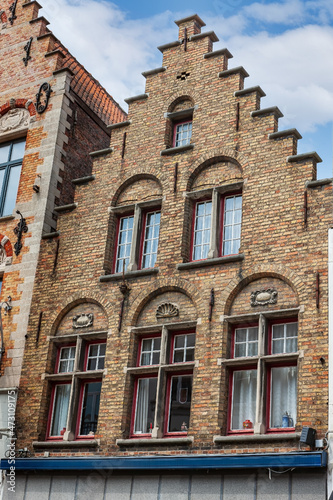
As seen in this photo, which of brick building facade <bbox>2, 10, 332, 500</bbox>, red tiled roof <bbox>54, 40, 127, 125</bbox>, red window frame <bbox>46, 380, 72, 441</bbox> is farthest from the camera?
red tiled roof <bbox>54, 40, 127, 125</bbox>

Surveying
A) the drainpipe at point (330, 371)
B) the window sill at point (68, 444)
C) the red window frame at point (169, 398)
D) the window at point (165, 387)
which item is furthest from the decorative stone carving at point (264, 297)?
the window sill at point (68, 444)

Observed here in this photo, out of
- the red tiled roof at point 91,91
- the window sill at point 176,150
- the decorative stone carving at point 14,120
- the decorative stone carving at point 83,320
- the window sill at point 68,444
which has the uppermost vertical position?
the red tiled roof at point 91,91

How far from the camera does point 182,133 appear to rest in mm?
17297

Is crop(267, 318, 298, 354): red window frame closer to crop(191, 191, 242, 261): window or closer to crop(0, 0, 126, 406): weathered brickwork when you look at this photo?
crop(191, 191, 242, 261): window

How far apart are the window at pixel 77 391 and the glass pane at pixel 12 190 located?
4529 mm

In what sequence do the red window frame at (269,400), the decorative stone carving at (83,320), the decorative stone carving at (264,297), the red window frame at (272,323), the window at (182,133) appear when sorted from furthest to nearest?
the window at (182,133) < the decorative stone carving at (83,320) < the decorative stone carving at (264,297) < the red window frame at (272,323) < the red window frame at (269,400)

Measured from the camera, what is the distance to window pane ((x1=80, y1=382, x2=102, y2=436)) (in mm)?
15523

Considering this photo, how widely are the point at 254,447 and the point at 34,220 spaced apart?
8.20m

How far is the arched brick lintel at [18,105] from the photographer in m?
19.9

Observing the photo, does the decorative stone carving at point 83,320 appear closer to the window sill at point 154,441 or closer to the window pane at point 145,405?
the window pane at point 145,405

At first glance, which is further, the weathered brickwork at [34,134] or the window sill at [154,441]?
the weathered brickwork at [34,134]

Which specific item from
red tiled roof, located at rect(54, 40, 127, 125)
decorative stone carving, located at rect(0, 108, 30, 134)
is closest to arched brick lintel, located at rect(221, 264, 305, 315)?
decorative stone carving, located at rect(0, 108, 30, 134)

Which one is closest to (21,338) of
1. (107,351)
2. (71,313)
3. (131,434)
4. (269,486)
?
(71,313)

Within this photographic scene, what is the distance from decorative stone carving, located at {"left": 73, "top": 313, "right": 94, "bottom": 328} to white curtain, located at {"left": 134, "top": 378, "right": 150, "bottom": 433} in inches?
73.0
